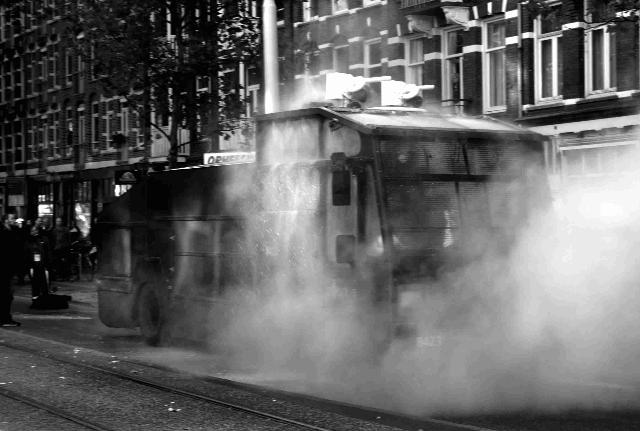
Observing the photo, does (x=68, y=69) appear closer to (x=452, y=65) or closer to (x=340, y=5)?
(x=340, y=5)

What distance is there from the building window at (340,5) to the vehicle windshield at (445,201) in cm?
2245

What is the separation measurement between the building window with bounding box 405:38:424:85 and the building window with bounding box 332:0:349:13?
2.85 meters

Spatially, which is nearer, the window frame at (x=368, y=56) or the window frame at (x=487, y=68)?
the window frame at (x=487, y=68)

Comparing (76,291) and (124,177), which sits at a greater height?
(124,177)

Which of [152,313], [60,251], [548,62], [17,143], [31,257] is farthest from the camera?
[17,143]

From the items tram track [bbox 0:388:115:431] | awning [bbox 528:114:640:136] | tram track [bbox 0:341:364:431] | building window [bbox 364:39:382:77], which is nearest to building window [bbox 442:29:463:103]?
building window [bbox 364:39:382:77]

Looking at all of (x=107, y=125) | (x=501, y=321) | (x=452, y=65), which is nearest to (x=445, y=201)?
(x=501, y=321)

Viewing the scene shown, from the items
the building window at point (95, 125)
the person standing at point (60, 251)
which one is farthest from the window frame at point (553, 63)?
the building window at point (95, 125)

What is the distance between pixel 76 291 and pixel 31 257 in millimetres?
5464

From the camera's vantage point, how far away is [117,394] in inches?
434

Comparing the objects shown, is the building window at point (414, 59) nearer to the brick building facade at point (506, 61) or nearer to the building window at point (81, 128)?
the brick building facade at point (506, 61)

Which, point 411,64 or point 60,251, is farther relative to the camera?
point 60,251

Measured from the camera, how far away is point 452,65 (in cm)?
3070

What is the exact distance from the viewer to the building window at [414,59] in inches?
1253
